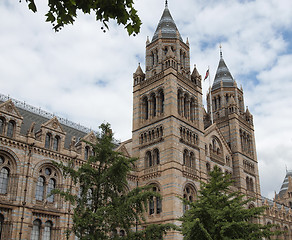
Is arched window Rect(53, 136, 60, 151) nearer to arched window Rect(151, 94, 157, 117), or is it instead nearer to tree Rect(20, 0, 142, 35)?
arched window Rect(151, 94, 157, 117)

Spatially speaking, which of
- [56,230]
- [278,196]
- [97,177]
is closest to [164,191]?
[56,230]

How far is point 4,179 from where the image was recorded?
91.8 ft

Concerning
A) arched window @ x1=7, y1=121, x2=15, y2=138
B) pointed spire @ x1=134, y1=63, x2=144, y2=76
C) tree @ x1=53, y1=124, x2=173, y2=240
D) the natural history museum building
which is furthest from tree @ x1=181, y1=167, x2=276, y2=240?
pointed spire @ x1=134, y1=63, x2=144, y2=76

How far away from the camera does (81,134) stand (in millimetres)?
40312

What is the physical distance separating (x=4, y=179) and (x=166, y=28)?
91.3ft

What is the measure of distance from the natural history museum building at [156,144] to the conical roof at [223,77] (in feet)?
0.53

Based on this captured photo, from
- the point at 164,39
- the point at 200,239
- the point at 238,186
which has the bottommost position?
the point at 200,239

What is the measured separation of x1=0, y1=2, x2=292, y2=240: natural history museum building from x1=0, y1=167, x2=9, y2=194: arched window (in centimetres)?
5

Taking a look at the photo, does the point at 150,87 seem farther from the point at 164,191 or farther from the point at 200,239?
the point at 200,239

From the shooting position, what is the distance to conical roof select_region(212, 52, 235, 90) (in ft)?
179

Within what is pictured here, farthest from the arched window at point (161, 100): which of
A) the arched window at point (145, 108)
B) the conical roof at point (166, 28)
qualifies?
the conical roof at point (166, 28)

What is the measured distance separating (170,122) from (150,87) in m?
6.28

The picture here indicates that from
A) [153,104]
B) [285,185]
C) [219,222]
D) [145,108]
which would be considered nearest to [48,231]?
[219,222]

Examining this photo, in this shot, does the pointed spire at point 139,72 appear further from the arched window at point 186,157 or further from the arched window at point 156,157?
the arched window at point 186,157
